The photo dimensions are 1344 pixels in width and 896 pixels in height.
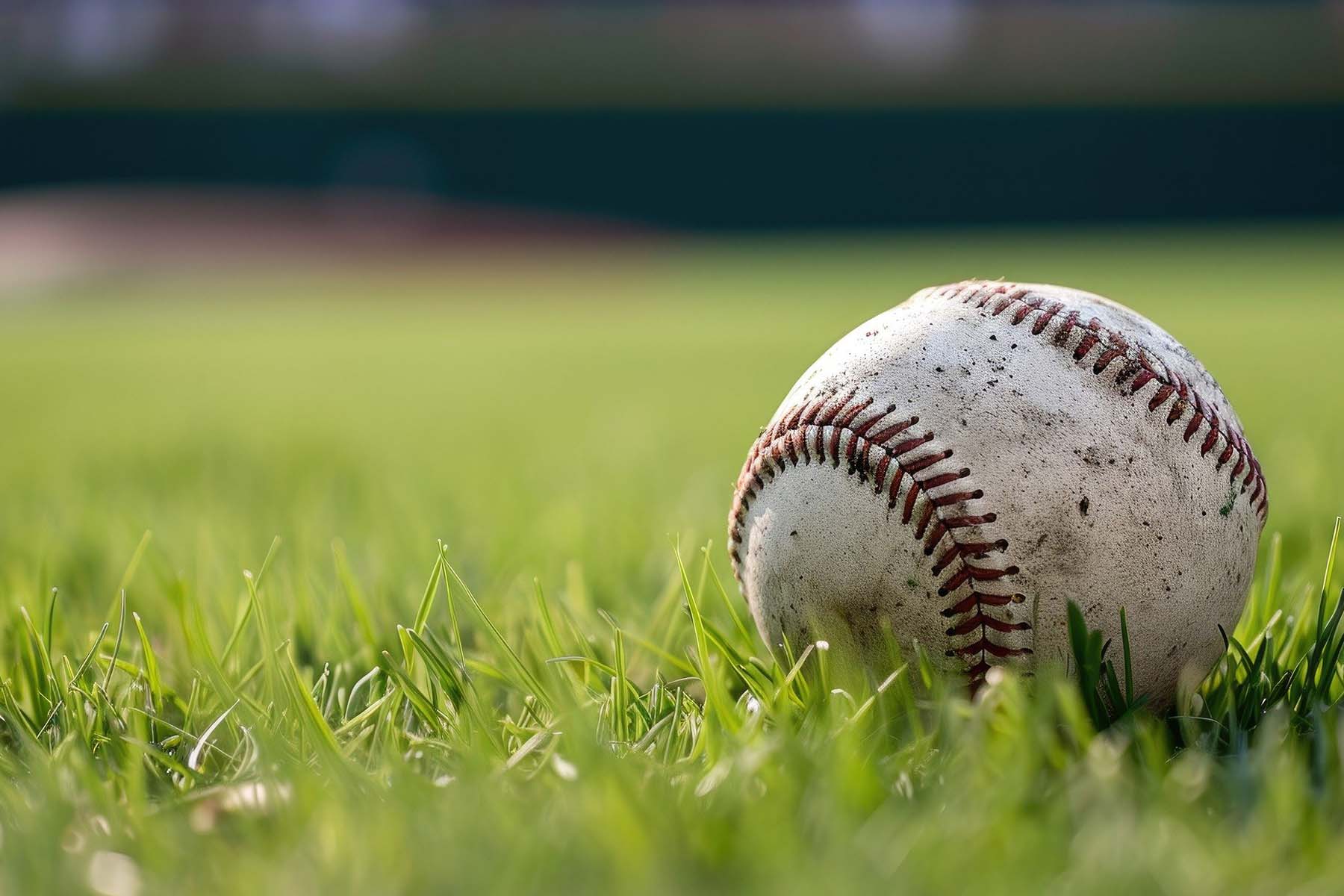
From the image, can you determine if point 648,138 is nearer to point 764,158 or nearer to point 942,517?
point 764,158

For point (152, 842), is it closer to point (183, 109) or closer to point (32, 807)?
point (32, 807)

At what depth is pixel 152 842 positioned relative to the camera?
107 centimetres

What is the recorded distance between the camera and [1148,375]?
55.9 inches

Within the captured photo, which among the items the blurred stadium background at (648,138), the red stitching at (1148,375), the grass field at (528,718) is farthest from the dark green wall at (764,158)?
the red stitching at (1148,375)

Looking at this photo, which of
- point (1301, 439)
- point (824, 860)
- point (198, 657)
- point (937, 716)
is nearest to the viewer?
point (824, 860)

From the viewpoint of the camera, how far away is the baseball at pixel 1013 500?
4.42ft

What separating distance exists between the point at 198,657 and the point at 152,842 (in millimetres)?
525

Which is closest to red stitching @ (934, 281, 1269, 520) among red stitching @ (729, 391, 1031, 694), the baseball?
the baseball

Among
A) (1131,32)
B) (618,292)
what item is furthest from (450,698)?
(1131,32)

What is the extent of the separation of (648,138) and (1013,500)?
18607 mm

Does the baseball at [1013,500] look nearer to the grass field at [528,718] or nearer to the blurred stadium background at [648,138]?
the grass field at [528,718]

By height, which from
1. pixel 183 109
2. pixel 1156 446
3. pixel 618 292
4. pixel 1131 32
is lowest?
pixel 618 292

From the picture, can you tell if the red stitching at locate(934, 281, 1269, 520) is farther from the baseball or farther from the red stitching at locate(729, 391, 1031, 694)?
the red stitching at locate(729, 391, 1031, 694)

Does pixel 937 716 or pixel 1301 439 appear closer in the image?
pixel 937 716
